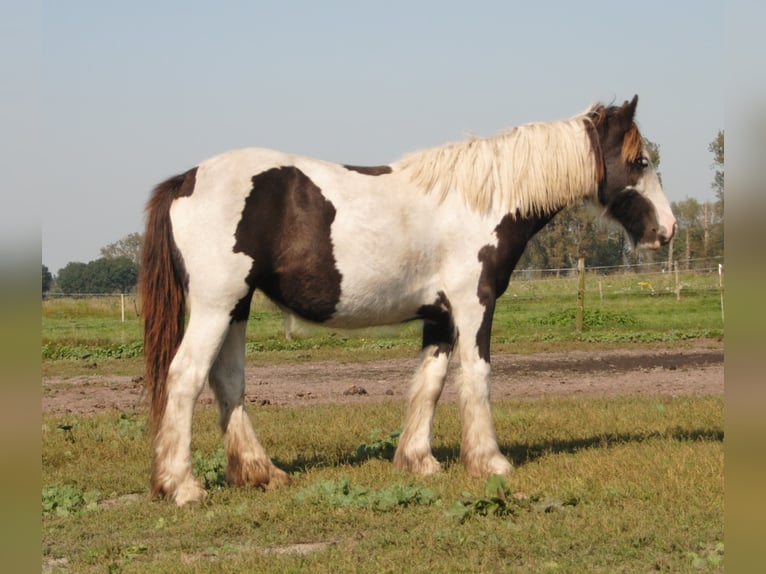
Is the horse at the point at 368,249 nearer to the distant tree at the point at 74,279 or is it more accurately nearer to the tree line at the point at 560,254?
the tree line at the point at 560,254

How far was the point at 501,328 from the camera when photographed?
24812mm

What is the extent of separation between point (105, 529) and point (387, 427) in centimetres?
452

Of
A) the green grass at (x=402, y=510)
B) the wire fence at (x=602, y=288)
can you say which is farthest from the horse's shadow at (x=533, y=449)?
the wire fence at (x=602, y=288)

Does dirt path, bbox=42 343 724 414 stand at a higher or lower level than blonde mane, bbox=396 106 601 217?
lower

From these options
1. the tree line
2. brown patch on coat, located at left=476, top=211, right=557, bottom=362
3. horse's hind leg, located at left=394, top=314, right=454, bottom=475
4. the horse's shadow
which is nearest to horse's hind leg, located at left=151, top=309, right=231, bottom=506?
the horse's shadow

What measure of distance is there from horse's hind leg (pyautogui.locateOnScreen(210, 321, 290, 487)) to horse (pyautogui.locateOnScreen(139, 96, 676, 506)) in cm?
1

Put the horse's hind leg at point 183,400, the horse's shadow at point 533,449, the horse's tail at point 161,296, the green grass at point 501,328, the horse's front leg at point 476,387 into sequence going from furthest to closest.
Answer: the green grass at point 501,328 < the horse's shadow at point 533,449 < the horse's front leg at point 476,387 < the horse's tail at point 161,296 < the horse's hind leg at point 183,400

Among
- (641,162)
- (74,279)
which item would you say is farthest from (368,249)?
(74,279)

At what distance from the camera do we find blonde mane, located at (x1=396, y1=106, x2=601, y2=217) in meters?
7.88

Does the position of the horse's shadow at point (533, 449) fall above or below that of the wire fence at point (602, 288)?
below

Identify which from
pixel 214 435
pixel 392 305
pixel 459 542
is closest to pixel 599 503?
pixel 459 542

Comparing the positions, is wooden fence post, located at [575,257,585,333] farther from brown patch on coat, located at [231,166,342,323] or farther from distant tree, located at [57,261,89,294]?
distant tree, located at [57,261,89,294]

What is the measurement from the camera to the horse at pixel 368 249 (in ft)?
23.1

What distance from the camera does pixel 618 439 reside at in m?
9.24
